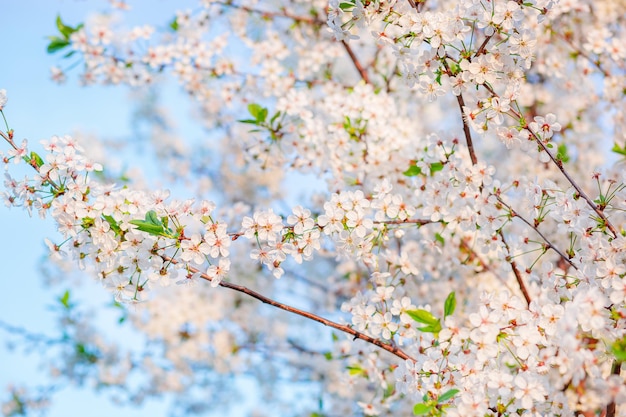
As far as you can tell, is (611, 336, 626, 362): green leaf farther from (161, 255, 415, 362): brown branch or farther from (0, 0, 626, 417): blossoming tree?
(161, 255, 415, 362): brown branch

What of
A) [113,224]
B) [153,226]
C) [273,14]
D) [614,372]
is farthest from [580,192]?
[273,14]

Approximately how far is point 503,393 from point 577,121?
4.10 metres

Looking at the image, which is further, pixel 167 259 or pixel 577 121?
pixel 577 121

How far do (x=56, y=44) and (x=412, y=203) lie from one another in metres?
3.21

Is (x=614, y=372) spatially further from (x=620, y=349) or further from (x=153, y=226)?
(x=153, y=226)

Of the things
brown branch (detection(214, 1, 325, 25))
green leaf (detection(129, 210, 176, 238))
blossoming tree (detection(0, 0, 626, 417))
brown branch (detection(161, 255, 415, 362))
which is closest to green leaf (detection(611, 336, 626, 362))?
blossoming tree (detection(0, 0, 626, 417))

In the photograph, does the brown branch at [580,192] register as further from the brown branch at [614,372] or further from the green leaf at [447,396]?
the green leaf at [447,396]

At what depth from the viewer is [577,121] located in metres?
5.34

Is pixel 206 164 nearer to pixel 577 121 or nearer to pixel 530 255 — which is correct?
pixel 577 121

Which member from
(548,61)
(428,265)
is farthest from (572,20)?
(428,265)

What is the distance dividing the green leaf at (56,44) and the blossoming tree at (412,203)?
1 cm

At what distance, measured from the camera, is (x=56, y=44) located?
435cm

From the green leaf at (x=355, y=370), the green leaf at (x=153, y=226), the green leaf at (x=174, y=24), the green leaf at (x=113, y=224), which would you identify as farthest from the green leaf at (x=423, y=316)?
the green leaf at (x=174, y=24)

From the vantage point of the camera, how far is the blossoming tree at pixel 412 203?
217cm
